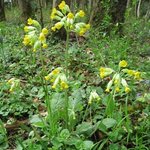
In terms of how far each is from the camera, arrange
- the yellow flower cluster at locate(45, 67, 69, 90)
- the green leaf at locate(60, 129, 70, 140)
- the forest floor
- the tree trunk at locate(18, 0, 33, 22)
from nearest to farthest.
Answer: the yellow flower cluster at locate(45, 67, 69, 90) < the green leaf at locate(60, 129, 70, 140) < the forest floor < the tree trunk at locate(18, 0, 33, 22)

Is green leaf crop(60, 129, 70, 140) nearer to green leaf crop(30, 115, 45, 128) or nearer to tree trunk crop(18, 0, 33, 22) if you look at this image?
green leaf crop(30, 115, 45, 128)

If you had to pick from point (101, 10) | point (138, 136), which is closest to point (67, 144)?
point (138, 136)

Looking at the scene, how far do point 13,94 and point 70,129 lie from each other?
3.52 ft

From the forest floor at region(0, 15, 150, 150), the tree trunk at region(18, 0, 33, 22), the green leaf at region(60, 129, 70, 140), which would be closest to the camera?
the green leaf at region(60, 129, 70, 140)

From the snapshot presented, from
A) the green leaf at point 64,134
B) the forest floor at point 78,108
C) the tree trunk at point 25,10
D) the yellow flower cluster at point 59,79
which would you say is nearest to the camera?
the yellow flower cluster at point 59,79

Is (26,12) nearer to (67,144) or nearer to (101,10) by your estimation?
(101,10)

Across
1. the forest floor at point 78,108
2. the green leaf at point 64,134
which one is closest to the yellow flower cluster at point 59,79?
the forest floor at point 78,108

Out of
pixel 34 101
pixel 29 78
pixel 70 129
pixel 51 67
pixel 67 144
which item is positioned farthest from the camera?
pixel 51 67

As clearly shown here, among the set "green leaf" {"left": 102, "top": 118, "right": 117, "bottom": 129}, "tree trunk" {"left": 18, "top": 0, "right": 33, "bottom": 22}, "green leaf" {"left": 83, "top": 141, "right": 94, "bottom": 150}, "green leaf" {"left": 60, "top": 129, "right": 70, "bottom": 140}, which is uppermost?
"tree trunk" {"left": 18, "top": 0, "right": 33, "bottom": 22}

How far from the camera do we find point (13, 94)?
3.71m

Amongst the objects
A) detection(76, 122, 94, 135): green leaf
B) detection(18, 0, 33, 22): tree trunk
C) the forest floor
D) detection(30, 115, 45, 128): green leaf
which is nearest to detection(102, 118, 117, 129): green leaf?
the forest floor

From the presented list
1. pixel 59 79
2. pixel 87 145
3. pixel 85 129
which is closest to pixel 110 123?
pixel 85 129

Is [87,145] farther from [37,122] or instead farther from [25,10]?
[25,10]

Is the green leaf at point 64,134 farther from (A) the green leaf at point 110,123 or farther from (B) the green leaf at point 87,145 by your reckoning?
(A) the green leaf at point 110,123
